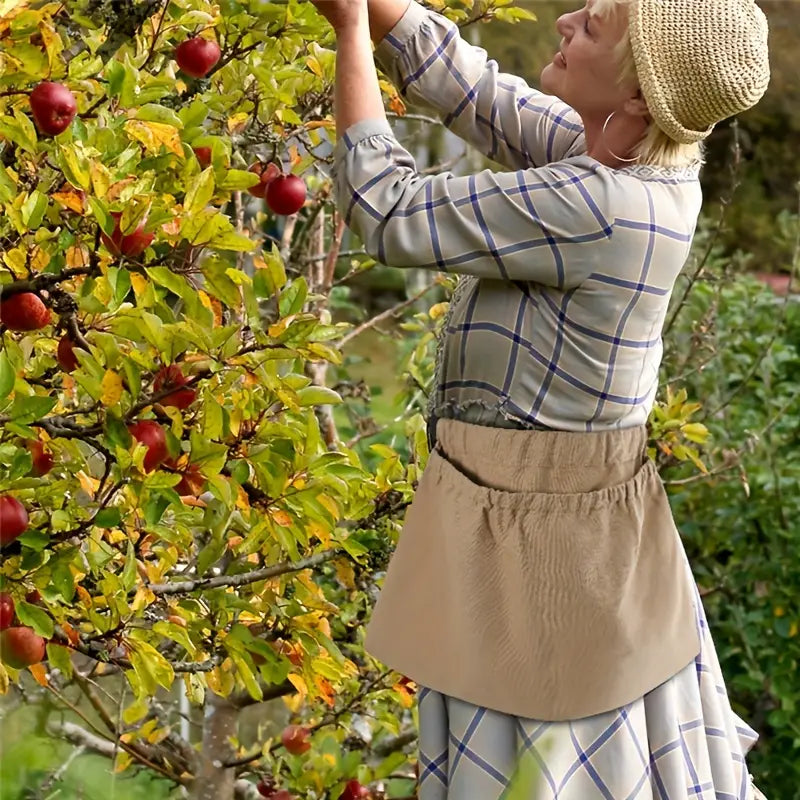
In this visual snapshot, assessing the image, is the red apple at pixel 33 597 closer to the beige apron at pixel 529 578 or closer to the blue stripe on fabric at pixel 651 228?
the beige apron at pixel 529 578

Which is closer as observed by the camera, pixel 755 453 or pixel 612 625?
pixel 612 625

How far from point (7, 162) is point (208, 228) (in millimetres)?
389

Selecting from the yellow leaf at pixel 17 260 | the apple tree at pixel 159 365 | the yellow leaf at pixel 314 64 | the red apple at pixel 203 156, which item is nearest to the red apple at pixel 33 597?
the apple tree at pixel 159 365

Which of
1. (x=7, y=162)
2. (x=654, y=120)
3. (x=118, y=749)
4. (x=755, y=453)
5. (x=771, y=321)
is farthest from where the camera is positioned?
(x=771, y=321)

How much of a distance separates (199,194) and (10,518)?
38 cm

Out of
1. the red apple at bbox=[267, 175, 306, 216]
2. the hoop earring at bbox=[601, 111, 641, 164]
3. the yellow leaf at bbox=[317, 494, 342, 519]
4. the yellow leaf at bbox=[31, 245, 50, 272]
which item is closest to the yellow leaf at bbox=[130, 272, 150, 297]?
the yellow leaf at bbox=[31, 245, 50, 272]

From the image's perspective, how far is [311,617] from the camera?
176 centimetres

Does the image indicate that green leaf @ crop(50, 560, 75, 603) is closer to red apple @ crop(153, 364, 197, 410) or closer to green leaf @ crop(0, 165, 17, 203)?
red apple @ crop(153, 364, 197, 410)

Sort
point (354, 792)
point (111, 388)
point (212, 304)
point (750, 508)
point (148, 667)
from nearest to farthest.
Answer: point (111, 388) < point (148, 667) < point (212, 304) < point (354, 792) < point (750, 508)

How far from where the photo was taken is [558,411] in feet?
4.95

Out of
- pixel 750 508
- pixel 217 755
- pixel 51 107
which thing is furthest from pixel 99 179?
pixel 750 508

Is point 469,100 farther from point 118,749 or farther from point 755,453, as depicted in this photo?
point 755,453

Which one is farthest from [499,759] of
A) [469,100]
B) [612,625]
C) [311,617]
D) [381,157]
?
[469,100]

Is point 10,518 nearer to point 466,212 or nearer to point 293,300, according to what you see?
point 293,300
